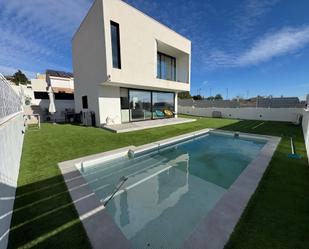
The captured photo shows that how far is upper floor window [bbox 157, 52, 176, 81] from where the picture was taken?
1361cm

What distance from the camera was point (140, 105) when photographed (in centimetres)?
1226

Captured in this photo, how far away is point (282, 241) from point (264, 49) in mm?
17627

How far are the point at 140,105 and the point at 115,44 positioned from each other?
16.1ft

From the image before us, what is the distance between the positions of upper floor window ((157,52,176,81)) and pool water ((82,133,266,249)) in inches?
369

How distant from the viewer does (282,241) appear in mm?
1785

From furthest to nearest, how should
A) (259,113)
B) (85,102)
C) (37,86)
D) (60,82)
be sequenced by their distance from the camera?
(60,82)
(37,86)
(259,113)
(85,102)

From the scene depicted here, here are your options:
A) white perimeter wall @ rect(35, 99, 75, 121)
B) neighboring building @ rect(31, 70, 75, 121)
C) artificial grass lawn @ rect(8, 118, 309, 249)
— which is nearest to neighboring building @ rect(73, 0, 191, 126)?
white perimeter wall @ rect(35, 99, 75, 121)

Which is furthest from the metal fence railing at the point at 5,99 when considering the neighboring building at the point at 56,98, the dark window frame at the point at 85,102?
the neighboring building at the point at 56,98

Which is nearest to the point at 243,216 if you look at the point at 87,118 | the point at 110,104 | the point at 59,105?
Result: the point at 110,104

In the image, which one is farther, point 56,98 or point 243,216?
point 56,98

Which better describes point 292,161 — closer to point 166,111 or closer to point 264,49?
point 166,111

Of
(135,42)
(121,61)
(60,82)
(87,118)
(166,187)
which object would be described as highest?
(135,42)

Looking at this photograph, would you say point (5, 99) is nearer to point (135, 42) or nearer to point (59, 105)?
point (135, 42)

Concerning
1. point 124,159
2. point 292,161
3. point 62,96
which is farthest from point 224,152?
point 62,96
